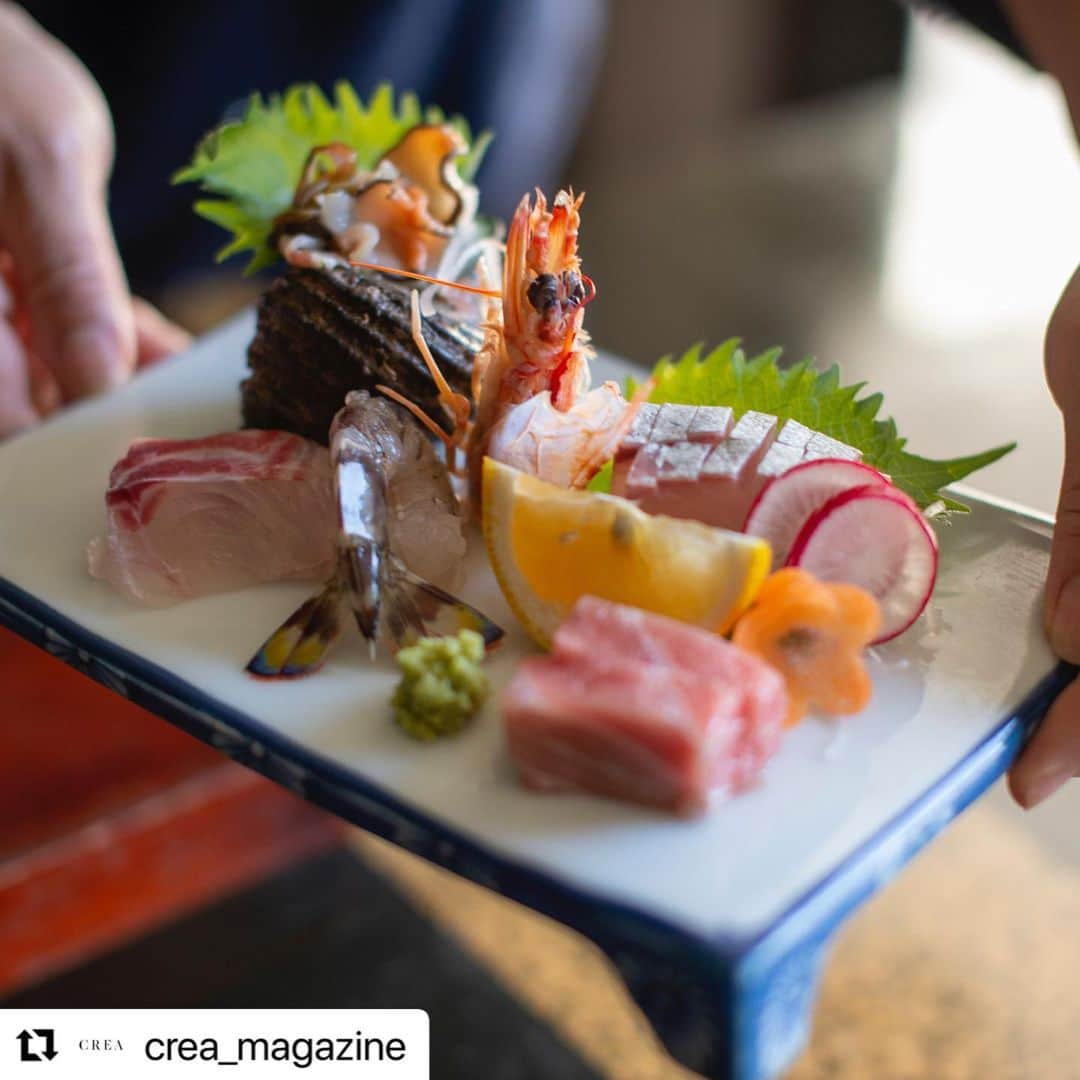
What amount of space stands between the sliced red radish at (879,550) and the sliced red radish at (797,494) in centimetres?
2

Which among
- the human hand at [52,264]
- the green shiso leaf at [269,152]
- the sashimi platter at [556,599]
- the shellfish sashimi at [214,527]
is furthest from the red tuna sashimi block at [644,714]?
the human hand at [52,264]

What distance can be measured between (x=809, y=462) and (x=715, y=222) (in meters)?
2.93

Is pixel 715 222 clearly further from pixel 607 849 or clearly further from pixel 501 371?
pixel 607 849

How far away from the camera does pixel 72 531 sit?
5.29ft

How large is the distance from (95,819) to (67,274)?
1.07 meters

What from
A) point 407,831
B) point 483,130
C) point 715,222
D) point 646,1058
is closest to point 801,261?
point 715,222

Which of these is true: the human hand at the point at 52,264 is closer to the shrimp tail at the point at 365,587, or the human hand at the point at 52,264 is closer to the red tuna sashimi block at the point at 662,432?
the shrimp tail at the point at 365,587

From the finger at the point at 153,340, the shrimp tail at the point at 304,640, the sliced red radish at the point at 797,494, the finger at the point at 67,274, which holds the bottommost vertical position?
the finger at the point at 153,340

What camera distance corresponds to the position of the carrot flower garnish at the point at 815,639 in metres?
1.20

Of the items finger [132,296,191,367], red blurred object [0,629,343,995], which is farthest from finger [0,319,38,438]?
red blurred object [0,629,343,995]

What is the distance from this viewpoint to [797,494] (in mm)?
1331

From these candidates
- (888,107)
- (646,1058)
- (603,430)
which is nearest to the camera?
(603,430)

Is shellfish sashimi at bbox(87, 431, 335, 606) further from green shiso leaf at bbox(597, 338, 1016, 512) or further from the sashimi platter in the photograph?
green shiso leaf at bbox(597, 338, 1016, 512)

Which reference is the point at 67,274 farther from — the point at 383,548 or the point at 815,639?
the point at 815,639
